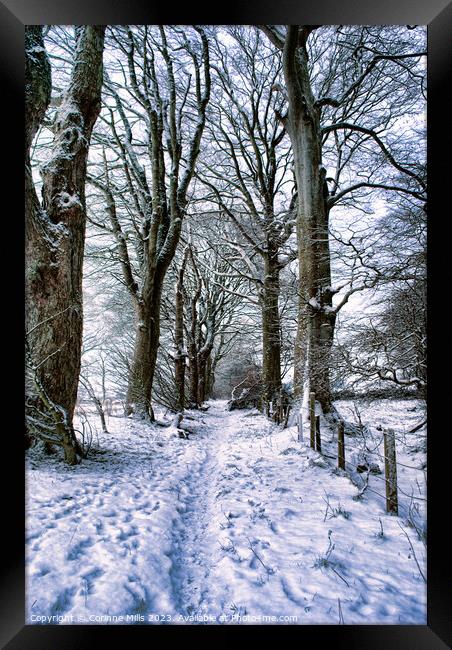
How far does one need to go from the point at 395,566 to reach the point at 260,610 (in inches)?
29.5

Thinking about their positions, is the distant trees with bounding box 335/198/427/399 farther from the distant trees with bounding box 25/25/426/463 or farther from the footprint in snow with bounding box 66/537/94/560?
the footprint in snow with bounding box 66/537/94/560

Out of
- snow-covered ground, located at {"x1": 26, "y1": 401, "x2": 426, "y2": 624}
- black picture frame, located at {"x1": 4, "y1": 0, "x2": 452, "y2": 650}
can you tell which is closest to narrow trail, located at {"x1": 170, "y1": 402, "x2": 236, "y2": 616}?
snow-covered ground, located at {"x1": 26, "y1": 401, "x2": 426, "y2": 624}

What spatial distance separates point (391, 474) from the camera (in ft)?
5.58

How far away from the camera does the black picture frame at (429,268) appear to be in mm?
1212

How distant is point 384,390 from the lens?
2199 millimetres

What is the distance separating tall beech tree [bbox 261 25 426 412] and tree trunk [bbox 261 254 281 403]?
0.37 m

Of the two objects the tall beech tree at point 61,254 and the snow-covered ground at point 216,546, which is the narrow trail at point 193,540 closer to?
the snow-covered ground at point 216,546

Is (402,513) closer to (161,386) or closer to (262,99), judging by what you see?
(161,386)

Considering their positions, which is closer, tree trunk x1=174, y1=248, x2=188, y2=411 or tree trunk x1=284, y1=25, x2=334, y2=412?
tree trunk x1=284, y1=25, x2=334, y2=412

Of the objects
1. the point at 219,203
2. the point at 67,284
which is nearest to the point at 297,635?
the point at 67,284

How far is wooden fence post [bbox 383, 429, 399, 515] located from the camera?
1655 millimetres

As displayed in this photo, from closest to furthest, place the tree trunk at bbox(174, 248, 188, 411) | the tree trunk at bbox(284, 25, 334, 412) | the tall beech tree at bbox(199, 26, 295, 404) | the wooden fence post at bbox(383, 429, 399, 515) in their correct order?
1. the wooden fence post at bbox(383, 429, 399, 515)
2. the tree trunk at bbox(284, 25, 334, 412)
3. the tall beech tree at bbox(199, 26, 295, 404)
4. the tree trunk at bbox(174, 248, 188, 411)

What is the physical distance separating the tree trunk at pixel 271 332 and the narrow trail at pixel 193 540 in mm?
1394

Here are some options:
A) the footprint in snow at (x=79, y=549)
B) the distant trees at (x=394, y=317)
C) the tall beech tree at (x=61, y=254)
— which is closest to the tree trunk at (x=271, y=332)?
the distant trees at (x=394, y=317)
